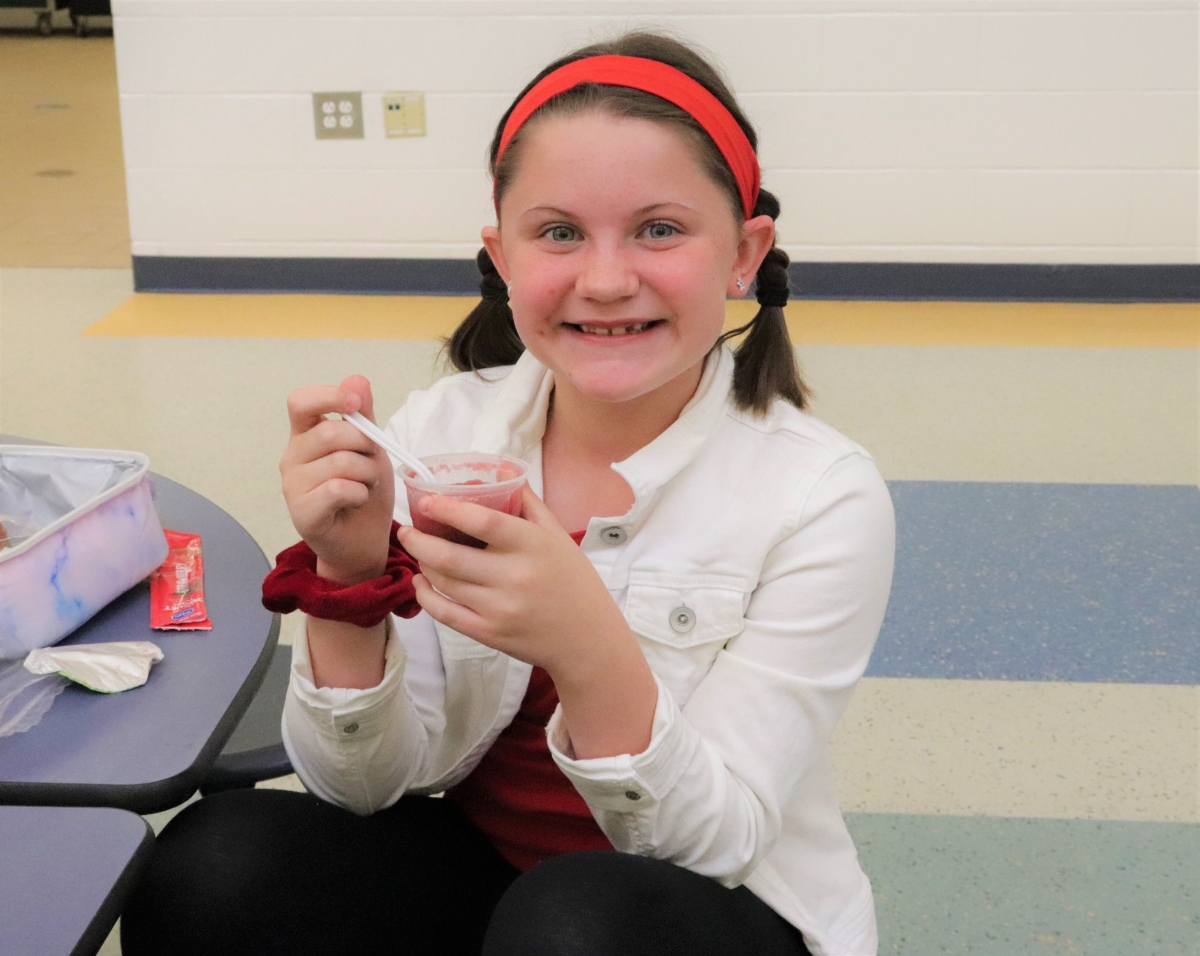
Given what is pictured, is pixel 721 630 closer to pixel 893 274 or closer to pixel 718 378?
pixel 718 378

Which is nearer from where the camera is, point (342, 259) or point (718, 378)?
point (718, 378)

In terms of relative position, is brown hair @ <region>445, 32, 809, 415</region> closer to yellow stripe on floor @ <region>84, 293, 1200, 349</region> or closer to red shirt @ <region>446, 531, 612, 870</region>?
red shirt @ <region>446, 531, 612, 870</region>

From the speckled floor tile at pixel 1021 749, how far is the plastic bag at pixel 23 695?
1.37m

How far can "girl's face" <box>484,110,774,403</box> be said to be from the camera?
1162mm

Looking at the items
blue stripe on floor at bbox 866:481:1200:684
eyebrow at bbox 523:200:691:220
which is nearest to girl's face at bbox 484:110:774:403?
eyebrow at bbox 523:200:691:220

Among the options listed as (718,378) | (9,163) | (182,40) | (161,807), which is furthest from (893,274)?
(9,163)

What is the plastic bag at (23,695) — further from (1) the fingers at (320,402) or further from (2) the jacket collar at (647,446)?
(2) the jacket collar at (647,446)

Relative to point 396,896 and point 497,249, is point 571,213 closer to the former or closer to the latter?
point 497,249

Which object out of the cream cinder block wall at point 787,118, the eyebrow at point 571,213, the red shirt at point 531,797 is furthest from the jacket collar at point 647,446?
the cream cinder block wall at point 787,118

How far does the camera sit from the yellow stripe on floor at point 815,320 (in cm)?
443

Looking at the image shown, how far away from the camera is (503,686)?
1.27 meters

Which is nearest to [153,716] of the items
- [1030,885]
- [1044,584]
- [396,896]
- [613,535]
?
[396,896]

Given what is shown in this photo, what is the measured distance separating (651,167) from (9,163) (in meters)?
6.85

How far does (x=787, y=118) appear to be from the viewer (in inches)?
182
